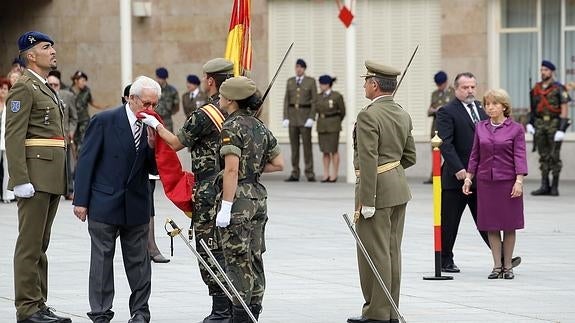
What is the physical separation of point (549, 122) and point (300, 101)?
17.1ft

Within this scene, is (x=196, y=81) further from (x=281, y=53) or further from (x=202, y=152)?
(x=202, y=152)

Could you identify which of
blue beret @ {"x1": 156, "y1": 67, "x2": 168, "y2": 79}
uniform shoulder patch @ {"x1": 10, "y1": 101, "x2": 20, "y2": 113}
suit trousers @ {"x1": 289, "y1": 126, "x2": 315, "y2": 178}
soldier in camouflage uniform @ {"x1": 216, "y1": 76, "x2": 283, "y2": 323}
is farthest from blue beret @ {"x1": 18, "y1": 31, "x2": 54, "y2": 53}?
suit trousers @ {"x1": 289, "y1": 126, "x2": 315, "y2": 178}

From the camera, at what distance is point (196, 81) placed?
25.9 meters

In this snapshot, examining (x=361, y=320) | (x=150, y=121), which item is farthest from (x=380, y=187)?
(x=150, y=121)

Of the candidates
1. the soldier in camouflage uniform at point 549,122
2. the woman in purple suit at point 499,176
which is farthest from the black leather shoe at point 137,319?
the soldier in camouflage uniform at point 549,122

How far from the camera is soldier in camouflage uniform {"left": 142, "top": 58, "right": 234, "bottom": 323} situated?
9695 millimetres

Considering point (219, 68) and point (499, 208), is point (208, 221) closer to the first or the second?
point (219, 68)

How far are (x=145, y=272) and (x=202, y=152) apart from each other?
90 cm

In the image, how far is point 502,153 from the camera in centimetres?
1259

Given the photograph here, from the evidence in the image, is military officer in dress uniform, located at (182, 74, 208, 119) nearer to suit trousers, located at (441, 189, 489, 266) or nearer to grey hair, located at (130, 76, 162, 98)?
suit trousers, located at (441, 189, 489, 266)

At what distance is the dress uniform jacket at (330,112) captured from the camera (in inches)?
1003

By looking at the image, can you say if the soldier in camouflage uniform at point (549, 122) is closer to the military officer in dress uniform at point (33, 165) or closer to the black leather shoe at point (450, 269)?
the black leather shoe at point (450, 269)

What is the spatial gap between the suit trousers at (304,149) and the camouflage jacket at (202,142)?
52.7ft

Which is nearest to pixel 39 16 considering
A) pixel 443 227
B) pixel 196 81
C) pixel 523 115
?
pixel 196 81
